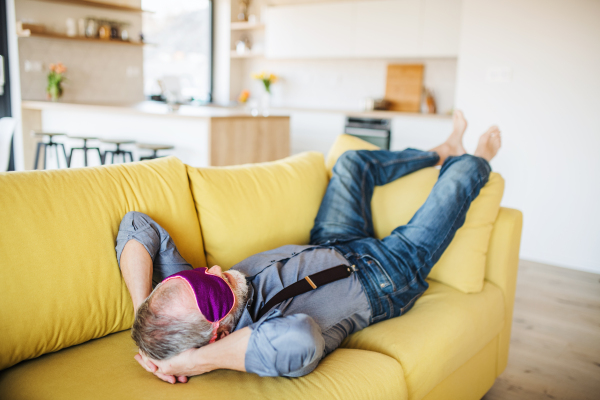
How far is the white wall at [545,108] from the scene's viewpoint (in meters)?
3.32

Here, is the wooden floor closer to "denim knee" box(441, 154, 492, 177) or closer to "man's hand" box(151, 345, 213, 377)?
"denim knee" box(441, 154, 492, 177)

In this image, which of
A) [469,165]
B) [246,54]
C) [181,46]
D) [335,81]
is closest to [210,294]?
[469,165]

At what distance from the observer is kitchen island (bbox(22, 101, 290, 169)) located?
3.67m

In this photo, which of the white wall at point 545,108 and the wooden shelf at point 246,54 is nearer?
the white wall at point 545,108

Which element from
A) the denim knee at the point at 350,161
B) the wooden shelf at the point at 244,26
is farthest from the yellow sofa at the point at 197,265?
the wooden shelf at the point at 244,26

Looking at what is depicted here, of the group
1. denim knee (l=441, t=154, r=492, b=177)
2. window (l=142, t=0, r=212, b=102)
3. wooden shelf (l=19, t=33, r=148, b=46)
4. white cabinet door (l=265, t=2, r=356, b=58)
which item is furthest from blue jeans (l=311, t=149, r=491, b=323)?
window (l=142, t=0, r=212, b=102)

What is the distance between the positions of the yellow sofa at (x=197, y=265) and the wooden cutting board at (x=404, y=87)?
12.0 feet

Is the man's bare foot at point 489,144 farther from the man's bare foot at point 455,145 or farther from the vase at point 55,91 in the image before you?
the vase at point 55,91

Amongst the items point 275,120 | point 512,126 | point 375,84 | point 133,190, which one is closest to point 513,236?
point 133,190

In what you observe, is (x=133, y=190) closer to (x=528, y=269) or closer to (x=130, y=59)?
(x=528, y=269)

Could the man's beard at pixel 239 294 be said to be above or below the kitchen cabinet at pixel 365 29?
below

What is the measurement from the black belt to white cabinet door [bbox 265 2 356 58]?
4.55 meters

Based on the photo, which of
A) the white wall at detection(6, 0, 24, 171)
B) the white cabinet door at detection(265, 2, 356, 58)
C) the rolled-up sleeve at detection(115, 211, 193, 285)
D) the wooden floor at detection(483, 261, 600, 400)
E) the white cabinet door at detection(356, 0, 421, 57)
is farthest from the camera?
the white cabinet door at detection(265, 2, 356, 58)

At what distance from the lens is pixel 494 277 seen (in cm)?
188
